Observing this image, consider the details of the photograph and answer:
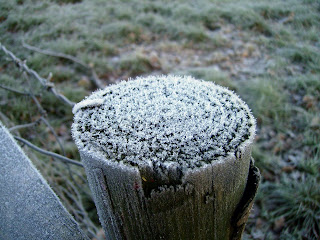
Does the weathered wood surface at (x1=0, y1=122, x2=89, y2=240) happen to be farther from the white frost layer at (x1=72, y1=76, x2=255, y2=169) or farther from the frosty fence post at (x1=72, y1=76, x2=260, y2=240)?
the white frost layer at (x1=72, y1=76, x2=255, y2=169)

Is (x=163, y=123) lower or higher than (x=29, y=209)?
higher

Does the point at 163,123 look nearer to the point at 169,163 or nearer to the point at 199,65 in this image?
the point at 169,163

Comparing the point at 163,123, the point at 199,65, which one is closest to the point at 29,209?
the point at 163,123

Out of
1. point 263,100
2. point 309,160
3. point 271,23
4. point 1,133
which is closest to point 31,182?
point 1,133

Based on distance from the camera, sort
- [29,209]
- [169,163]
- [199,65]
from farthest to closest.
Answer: [199,65] → [29,209] → [169,163]

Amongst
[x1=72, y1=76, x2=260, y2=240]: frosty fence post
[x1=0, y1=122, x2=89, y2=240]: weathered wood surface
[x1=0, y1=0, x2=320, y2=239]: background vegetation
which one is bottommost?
[x1=0, y1=0, x2=320, y2=239]: background vegetation

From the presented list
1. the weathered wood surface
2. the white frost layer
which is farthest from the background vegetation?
the white frost layer

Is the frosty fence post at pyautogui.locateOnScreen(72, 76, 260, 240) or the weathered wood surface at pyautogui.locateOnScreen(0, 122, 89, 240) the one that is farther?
the weathered wood surface at pyautogui.locateOnScreen(0, 122, 89, 240)

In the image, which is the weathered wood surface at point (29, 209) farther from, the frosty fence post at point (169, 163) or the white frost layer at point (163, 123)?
the white frost layer at point (163, 123)
